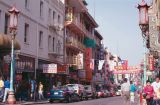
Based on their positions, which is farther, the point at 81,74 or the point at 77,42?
the point at 81,74

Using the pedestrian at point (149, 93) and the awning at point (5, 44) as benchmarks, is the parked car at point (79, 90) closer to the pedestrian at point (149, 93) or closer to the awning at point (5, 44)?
the awning at point (5, 44)

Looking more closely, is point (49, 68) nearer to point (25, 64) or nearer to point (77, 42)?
point (25, 64)

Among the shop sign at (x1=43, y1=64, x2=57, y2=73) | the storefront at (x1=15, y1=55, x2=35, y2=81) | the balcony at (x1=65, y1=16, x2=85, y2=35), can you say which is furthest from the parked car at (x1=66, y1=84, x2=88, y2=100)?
the balcony at (x1=65, y1=16, x2=85, y2=35)

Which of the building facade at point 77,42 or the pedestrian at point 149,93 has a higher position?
the building facade at point 77,42

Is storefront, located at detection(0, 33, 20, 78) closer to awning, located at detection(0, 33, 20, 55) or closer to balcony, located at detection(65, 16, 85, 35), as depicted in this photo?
awning, located at detection(0, 33, 20, 55)

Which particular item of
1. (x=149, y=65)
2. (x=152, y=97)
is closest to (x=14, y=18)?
(x=152, y=97)

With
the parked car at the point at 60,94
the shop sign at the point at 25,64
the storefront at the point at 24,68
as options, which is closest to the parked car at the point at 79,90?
the parked car at the point at 60,94

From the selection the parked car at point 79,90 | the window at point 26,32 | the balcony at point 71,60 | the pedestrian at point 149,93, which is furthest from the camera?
the balcony at point 71,60

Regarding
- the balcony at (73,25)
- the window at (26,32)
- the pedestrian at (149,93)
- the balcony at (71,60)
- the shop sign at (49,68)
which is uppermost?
the balcony at (73,25)

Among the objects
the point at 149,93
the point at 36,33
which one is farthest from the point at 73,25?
the point at 149,93

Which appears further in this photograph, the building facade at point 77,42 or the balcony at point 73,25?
the building facade at point 77,42

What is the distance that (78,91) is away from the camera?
42.3 meters

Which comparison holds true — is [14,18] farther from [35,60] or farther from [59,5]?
[59,5]

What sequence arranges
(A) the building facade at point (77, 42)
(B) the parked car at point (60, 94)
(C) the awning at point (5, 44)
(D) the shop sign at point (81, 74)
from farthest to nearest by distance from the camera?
(D) the shop sign at point (81, 74)
(A) the building facade at point (77, 42)
(B) the parked car at point (60, 94)
(C) the awning at point (5, 44)
